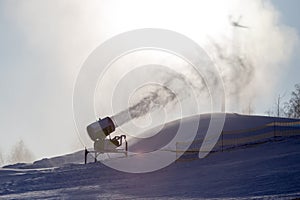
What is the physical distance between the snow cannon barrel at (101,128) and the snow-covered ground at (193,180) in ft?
23.0

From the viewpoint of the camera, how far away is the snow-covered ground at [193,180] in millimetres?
21047

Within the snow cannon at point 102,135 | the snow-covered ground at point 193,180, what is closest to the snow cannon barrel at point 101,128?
the snow cannon at point 102,135

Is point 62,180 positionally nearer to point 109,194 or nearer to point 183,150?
point 109,194

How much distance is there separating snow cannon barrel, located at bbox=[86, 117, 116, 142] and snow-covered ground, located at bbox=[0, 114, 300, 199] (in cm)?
701

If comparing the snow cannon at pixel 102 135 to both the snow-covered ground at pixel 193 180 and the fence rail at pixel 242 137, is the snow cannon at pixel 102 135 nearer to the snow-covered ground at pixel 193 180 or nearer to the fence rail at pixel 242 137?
the fence rail at pixel 242 137

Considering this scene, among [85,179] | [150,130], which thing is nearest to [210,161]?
[85,179]

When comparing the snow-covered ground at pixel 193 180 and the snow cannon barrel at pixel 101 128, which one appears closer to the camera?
the snow-covered ground at pixel 193 180

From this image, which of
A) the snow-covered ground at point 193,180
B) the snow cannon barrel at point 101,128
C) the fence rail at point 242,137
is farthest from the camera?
the snow cannon barrel at point 101,128

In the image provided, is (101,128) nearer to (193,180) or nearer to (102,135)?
(102,135)

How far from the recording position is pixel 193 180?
25.8 meters

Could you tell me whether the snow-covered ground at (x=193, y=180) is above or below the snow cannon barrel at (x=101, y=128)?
below

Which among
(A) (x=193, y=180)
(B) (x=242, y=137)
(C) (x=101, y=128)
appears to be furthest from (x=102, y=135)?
(A) (x=193, y=180)

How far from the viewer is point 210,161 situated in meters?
32.6

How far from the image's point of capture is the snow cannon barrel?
43656mm
